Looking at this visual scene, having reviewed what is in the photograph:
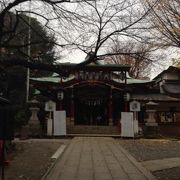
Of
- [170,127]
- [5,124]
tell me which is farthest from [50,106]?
[5,124]

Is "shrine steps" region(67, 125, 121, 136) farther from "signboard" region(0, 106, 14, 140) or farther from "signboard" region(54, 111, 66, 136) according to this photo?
"signboard" region(0, 106, 14, 140)

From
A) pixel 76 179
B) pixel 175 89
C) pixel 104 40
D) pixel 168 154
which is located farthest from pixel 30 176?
pixel 175 89

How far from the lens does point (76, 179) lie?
1171 centimetres

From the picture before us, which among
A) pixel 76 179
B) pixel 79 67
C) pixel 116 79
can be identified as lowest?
pixel 76 179

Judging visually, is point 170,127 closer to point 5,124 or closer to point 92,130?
point 92,130

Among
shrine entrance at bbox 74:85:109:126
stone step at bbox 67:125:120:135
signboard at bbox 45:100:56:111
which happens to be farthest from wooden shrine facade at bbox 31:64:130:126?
signboard at bbox 45:100:56:111

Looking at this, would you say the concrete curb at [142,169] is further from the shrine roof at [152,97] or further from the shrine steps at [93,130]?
the shrine roof at [152,97]

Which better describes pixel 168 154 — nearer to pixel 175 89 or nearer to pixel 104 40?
pixel 104 40

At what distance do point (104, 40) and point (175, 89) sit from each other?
31901 millimetres

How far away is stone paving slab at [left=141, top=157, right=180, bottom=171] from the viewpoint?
14141 mm

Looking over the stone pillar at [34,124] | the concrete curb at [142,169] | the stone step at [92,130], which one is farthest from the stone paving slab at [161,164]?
the stone step at [92,130]

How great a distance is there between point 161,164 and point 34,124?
1826 centimetres

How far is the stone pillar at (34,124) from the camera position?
31334mm

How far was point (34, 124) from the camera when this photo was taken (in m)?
31.9
